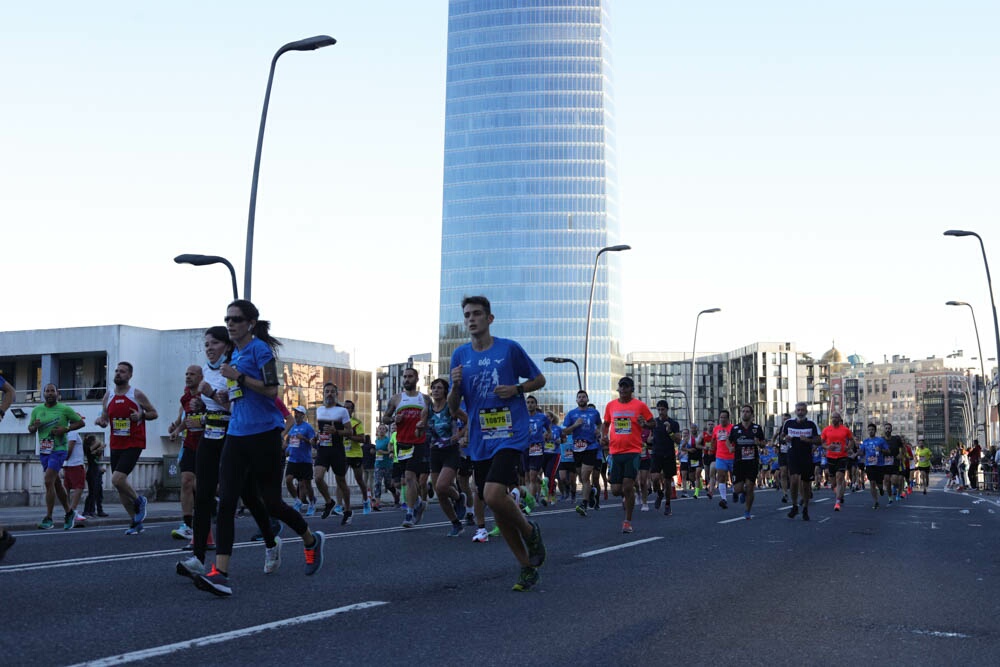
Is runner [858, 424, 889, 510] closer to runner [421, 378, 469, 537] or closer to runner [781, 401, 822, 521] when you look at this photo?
runner [781, 401, 822, 521]

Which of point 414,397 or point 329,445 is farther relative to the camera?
point 329,445

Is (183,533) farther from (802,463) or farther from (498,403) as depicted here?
(802,463)

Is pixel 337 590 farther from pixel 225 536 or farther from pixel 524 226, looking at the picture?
pixel 524 226

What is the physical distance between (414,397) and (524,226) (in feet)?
492

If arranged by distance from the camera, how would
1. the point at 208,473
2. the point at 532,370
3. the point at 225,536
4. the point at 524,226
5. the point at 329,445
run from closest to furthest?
the point at 225,536 < the point at 532,370 < the point at 208,473 < the point at 329,445 < the point at 524,226

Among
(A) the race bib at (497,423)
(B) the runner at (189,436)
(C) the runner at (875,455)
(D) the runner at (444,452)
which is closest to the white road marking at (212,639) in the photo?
(A) the race bib at (497,423)

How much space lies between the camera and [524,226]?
165 meters

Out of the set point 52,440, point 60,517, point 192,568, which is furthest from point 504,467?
point 60,517

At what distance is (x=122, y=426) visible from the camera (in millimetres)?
13891

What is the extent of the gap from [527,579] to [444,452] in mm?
7017

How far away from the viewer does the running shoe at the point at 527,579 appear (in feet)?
26.5

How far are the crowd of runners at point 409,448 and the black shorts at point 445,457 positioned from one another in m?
0.03

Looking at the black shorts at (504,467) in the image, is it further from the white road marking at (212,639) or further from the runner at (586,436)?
the runner at (586,436)

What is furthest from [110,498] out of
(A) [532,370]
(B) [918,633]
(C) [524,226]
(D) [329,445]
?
(C) [524,226]
